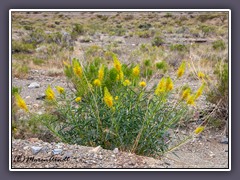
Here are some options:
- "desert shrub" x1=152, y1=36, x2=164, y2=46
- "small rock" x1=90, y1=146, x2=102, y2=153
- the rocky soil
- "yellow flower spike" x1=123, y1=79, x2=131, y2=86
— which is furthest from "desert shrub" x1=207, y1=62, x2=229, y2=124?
"desert shrub" x1=152, y1=36, x2=164, y2=46

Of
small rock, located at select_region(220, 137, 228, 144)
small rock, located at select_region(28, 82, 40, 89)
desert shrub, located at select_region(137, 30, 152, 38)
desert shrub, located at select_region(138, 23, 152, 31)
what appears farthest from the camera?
desert shrub, located at select_region(138, 23, 152, 31)

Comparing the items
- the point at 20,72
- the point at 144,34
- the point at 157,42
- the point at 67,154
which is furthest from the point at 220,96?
the point at 144,34

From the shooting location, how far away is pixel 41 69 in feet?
28.8

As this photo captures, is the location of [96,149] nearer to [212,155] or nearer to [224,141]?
[212,155]

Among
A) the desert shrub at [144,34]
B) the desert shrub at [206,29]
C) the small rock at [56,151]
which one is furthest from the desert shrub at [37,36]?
the small rock at [56,151]

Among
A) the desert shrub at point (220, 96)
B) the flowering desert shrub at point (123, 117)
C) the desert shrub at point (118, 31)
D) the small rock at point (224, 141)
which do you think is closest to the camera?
the flowering desert shrub at point (123, 117)

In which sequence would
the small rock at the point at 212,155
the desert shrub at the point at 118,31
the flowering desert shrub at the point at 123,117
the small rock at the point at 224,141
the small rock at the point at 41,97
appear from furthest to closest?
the desert shrub at the point at 118,31, the small rock at the point at 41,97, the small rock at the point at 224,141, the small rock at the point at 212,155, the flowering desert shrub at the point at 123,117

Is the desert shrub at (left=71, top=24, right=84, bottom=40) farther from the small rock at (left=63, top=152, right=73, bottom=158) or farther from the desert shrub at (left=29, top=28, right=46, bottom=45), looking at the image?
the small rock at (left=63, top=152, right=73, bottom=158)

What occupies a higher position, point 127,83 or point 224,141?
point 127,83

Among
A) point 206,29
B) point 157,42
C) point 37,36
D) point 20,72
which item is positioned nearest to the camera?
point 20,72

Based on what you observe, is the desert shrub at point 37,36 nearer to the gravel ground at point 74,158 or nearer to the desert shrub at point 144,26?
the desert shrub at point 144,26

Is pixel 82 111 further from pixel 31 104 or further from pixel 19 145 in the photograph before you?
pixel 31 104

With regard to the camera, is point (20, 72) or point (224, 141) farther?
point (20, 72)
